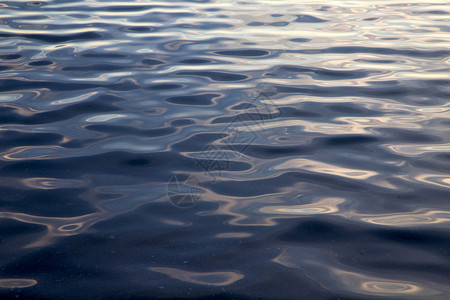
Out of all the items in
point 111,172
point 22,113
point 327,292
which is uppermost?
point 22,113

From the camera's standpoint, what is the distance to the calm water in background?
1784 mm

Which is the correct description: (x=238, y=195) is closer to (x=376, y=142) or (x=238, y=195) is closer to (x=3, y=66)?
(x=376, y=142)

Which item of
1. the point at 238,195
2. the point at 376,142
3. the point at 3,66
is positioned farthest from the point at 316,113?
the point at 3,66

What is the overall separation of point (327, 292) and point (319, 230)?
406 mm

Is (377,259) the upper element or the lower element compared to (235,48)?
lower

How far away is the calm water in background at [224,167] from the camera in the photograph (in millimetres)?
1784

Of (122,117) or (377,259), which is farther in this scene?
(122,117)

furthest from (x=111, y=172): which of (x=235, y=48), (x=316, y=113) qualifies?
(x=235, y=48)

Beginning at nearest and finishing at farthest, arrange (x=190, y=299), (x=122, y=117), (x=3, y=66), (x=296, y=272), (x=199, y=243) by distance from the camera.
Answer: (x=190, y=299) → (x=296, y=272) → (x=199, y=243) → (x=122, y=117) → (x=3, y=66)

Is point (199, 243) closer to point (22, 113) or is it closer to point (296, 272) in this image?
point (296, 272)

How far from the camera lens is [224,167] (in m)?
2.62

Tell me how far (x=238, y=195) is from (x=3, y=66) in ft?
10.0

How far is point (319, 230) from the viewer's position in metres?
2.06

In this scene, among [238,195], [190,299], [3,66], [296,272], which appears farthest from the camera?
[3,66]
